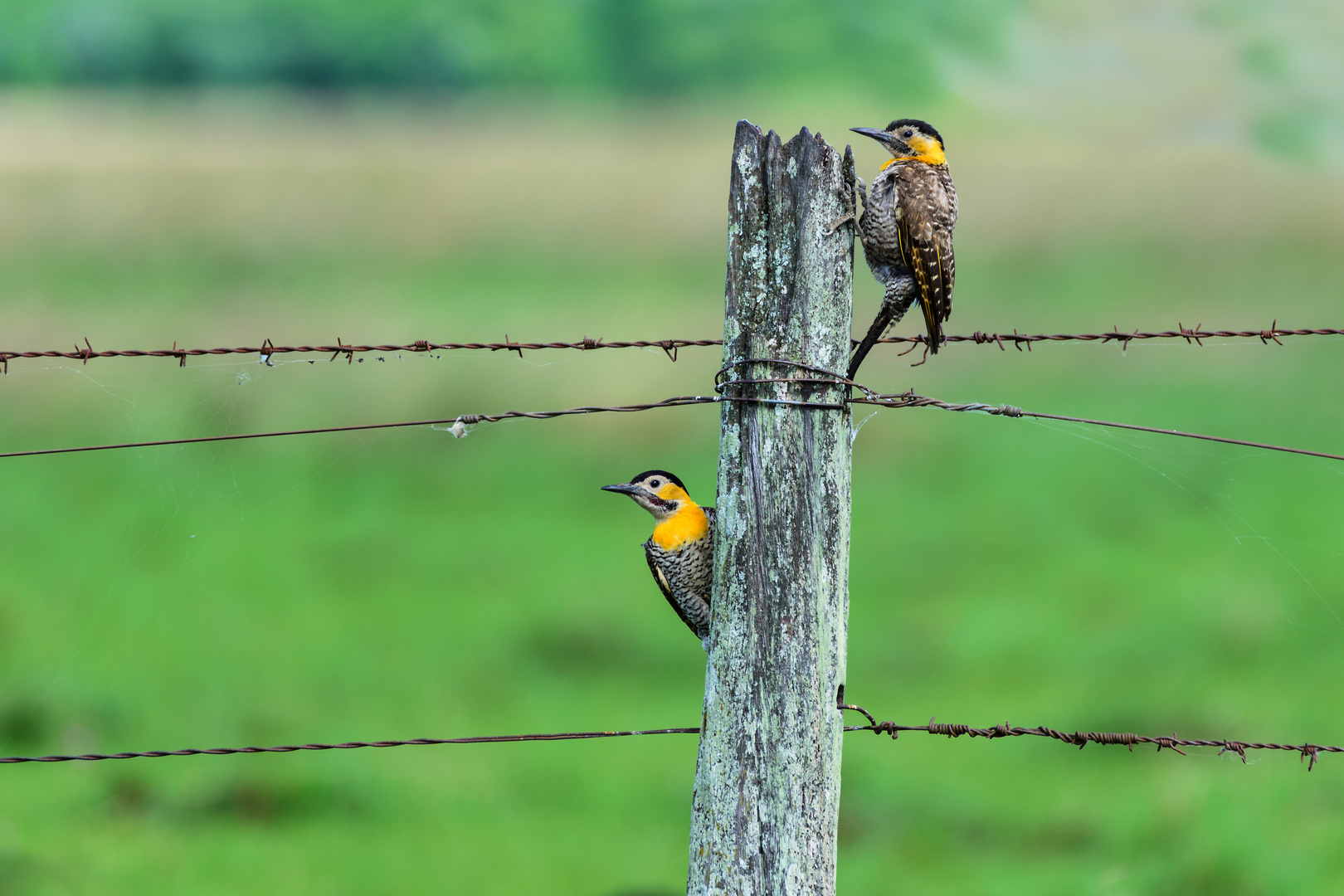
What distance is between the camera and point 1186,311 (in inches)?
730

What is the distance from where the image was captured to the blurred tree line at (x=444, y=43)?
5269 cm

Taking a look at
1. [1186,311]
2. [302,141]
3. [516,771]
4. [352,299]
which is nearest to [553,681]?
[516,771]

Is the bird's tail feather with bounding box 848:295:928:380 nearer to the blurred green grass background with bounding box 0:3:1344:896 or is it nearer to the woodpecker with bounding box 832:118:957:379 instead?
the woodpecker with bounding box 832:118:957:379

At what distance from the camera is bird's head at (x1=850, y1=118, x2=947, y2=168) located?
4.98m

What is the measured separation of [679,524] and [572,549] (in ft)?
27.7

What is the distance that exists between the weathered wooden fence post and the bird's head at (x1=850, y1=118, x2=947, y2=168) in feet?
5.46

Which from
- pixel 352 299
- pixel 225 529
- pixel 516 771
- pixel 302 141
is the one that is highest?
pixel 302 141

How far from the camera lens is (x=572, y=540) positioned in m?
13.1

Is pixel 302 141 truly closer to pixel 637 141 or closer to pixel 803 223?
pixel 637 141

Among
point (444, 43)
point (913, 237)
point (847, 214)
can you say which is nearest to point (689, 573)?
point (913, 237)

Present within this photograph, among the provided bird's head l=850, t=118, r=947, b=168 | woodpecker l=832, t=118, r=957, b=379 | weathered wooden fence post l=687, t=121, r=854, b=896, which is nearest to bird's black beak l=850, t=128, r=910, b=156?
bird's head l=850, t=118, r=947, b=168

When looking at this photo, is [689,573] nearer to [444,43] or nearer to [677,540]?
[677,540]

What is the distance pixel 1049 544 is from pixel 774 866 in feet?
34.3

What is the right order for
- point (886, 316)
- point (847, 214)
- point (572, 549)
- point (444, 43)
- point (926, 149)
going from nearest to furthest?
point (847, 214) < point (886, 316) < point (926, 149) < point (572, 549) < point (444, 43)
